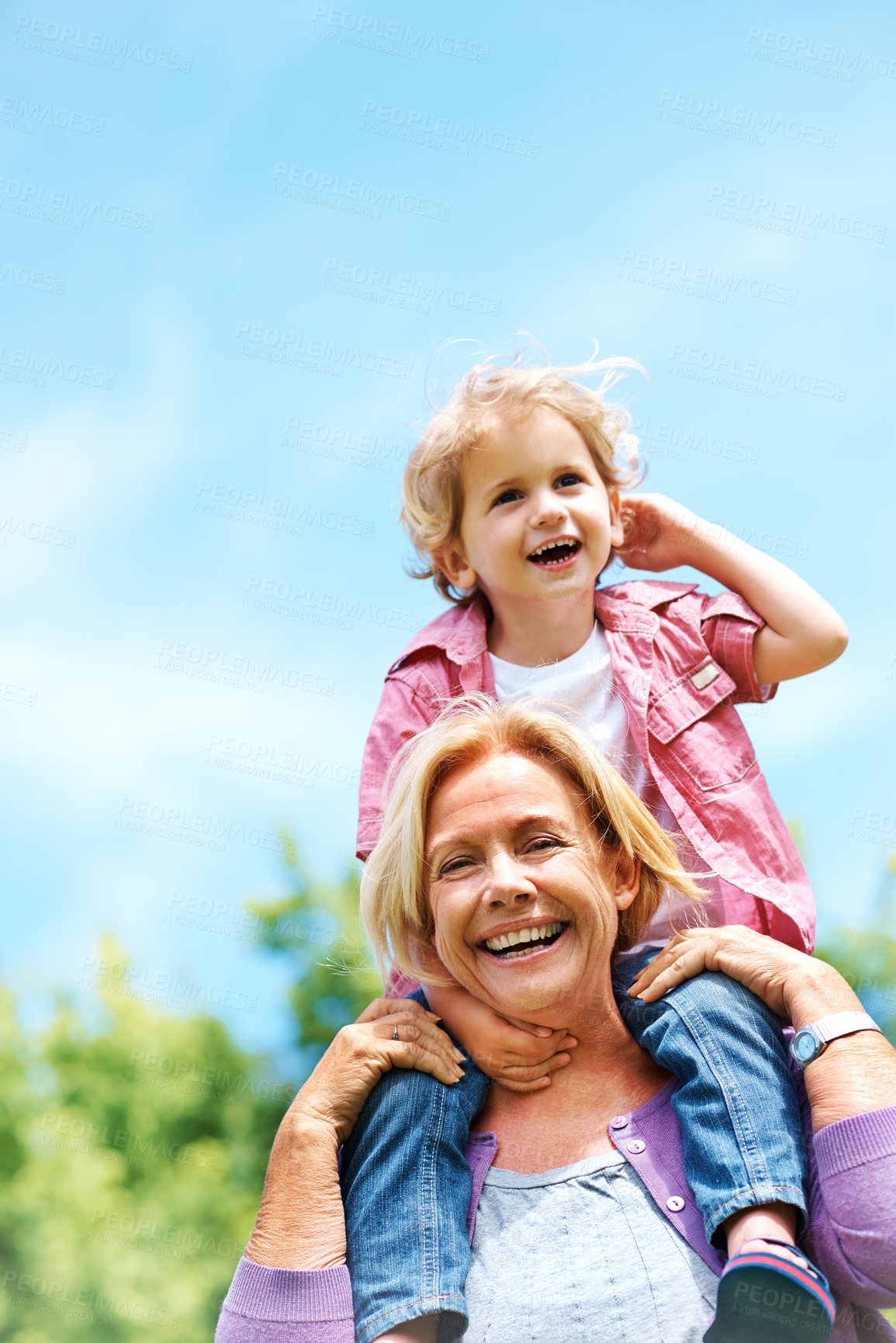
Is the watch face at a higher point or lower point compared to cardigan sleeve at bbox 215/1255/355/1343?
higher

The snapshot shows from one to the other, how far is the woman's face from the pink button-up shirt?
1.76ft

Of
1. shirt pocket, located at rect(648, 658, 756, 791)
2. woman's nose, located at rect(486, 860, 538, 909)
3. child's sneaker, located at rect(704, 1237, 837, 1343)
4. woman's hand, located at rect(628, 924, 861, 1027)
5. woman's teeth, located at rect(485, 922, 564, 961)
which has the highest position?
shirt pocket, located at rect(648, 658, 756, 791)

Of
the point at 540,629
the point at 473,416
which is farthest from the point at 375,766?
the point at 473,416

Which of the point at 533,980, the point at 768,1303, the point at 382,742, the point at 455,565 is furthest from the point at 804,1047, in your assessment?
the point at 455,565

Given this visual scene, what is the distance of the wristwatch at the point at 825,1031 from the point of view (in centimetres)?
249

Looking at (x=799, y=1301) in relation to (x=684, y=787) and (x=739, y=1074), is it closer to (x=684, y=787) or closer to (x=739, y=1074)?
(x=739, y=1074)

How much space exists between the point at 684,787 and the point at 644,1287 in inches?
57.6

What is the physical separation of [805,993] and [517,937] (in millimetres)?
663

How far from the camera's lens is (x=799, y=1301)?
2.20 m

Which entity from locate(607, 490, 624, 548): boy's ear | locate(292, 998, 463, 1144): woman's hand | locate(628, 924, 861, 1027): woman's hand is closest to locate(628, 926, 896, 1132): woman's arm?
locate(628, 924, 861, 1027): woman's hand

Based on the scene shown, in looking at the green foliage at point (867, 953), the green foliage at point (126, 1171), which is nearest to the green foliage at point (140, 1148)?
the green foliage at point (126, 1171)

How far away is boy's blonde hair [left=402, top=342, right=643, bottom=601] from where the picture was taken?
374 cm

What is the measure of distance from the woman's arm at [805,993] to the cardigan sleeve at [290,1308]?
949 mm

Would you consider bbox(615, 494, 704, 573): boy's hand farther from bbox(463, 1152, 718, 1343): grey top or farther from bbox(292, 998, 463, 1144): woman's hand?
bbox(463, 1152, 718, 1343): grey top
